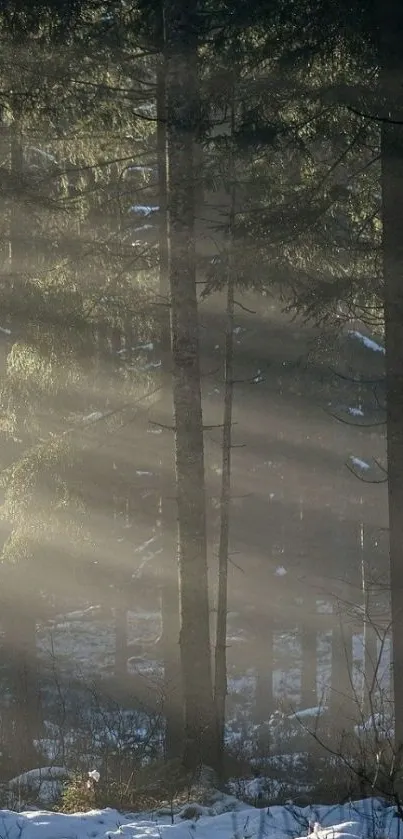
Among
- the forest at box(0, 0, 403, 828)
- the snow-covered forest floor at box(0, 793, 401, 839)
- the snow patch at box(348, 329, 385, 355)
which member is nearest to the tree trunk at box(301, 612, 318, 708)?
the forest at box(0, 0, 403, 828)

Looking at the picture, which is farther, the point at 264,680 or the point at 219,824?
the point at 264,680

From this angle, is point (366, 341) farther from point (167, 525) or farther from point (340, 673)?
point (167, 525)

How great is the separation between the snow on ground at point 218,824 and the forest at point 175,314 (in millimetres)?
37

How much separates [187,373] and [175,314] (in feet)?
2.23

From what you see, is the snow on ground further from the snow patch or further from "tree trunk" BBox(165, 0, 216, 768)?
the snow patch

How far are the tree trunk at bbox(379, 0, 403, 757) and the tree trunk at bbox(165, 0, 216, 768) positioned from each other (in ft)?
6.83

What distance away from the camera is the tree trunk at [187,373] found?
867 cm

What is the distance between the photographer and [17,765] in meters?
9.97

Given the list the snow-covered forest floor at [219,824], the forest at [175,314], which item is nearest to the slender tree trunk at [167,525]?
the forest at [175,314]

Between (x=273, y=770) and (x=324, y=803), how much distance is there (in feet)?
10.3

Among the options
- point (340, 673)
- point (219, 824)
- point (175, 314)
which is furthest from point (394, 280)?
point (340, 673)

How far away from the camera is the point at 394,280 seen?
8.49 metres

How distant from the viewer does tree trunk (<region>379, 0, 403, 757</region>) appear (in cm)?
818

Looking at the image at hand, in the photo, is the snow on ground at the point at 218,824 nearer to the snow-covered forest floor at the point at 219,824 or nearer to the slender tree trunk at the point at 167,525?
the snow-covered forest floor at the point at 219,824
